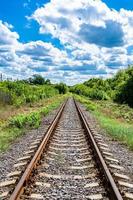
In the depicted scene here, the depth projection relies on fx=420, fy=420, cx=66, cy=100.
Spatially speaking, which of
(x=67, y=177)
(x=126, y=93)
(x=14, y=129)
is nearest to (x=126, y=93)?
(x=126, y=93)

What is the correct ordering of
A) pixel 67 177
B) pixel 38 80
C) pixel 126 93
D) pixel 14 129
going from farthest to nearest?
pixel 38 80 < pixel 126 93 < pixel 14 129 < pixel 67 177

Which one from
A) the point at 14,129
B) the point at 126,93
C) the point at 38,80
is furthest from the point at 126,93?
the point at 38,80

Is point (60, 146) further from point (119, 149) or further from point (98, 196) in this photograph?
point (98, 196)

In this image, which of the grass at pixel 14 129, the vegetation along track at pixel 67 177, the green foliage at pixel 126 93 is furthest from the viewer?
the green foliage at pixel 126 93

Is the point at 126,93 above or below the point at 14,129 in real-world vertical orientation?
above

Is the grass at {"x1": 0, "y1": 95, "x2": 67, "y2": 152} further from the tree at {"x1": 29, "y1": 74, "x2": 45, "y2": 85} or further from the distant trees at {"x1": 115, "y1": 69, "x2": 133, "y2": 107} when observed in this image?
the tree at {"x1": 29, "y1": 74, "x2": 45, "y2": 85}

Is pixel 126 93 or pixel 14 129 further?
pixel 126 93

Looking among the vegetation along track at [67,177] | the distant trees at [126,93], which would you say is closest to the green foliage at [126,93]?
the distant trees at [126,93]

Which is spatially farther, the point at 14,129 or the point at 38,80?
the point at 38,80

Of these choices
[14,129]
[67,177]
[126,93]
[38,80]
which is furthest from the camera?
[38,80]

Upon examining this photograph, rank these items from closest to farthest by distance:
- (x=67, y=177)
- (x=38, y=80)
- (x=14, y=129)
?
1. (x=67, y=177)
2. (x=14, y=129)
3. (x=38, y=80)

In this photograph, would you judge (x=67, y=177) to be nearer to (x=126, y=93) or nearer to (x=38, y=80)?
(x=126, y=93)

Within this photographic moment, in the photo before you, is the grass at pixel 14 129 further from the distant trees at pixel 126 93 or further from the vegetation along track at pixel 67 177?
the distant trees at pixel 126 93

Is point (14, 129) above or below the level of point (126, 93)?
below
